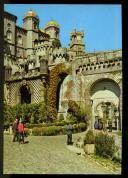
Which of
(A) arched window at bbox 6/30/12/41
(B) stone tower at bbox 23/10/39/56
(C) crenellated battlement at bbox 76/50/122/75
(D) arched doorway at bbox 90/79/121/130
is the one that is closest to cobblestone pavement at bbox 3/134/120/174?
(D) arched doorway at bbox 90/79/121/130

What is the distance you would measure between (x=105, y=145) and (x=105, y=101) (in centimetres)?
1754

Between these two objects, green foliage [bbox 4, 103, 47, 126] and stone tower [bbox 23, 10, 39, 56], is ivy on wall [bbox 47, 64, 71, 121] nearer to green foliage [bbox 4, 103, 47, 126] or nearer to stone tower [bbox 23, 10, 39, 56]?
green foliage [bbox 4, 103, 47, 126]

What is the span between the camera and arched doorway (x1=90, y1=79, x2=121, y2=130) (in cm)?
3156

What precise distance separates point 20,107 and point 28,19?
130 feet

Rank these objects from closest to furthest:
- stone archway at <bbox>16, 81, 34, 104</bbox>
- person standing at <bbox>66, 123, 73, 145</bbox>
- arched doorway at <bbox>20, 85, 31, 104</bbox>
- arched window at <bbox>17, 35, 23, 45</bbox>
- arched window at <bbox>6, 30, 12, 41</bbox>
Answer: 1. person standing at <bbox>66, 123, 73, 145</bbox>
2. stone archway at <bbox>16, 81, 34, 104</bbox>
3. arched doorway at <bbox>20, 85, 31, 104</bbox>
4. arched window at <bbox>6, 30, 12, 41</bbox>
5. arched window at <bbox>17, 35, 23, 45</bbox>

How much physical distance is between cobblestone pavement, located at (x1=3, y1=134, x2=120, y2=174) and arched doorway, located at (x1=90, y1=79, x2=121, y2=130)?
13.8 metres

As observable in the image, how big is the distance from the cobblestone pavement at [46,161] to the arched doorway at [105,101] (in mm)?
13801

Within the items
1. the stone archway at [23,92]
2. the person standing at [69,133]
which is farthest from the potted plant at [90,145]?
the stone archway at [23,92]

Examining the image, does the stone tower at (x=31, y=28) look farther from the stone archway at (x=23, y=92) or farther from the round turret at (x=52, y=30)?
the stone archway at (x=23, y=92)

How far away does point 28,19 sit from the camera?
70.4 meters

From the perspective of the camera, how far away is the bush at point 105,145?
15009mm

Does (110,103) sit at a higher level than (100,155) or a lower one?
higher
